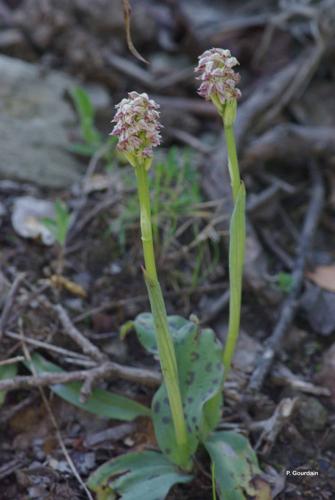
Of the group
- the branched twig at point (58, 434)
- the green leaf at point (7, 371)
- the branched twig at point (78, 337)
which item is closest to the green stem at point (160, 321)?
the branched twig at point (58, 434)

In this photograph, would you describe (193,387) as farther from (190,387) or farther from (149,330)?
(149,330)

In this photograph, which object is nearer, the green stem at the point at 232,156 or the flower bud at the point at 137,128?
the flower bud at the point at 137,128


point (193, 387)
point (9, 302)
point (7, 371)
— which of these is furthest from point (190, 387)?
point (9, 302)

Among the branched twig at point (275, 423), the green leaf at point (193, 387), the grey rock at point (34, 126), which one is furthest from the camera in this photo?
the grey rock at point (34, 126)

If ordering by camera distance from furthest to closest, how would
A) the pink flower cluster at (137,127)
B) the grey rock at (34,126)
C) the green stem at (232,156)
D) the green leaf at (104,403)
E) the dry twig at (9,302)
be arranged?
1. the grey rock at (34,126)
2. the dry twig at (9,302)
3. the green leaf at (104,403)
4. the green stem at (232,156)
5. the pink flower cluster at (137,127)

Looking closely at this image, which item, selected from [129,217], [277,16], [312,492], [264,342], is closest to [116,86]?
[277,16]

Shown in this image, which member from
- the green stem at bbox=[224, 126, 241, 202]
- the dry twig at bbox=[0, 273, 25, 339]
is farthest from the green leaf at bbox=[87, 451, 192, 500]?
the green stem at bbox=[224, 126, 241, 202]

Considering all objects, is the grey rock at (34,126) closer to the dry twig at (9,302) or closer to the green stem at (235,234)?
the dry twig at (9,302)

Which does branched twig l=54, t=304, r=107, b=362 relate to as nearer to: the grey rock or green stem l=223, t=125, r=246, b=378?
green stem l=223, t=125, r=246, b=378
